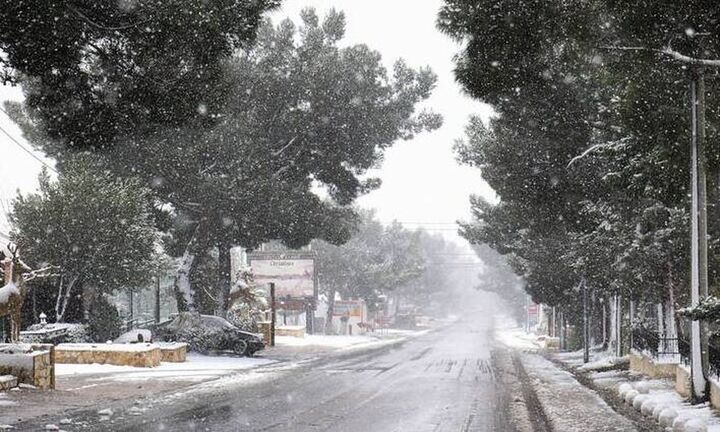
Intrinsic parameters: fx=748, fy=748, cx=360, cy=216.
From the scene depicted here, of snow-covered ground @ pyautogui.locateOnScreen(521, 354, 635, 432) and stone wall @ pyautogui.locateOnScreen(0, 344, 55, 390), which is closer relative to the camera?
snow-covered ground @ pyautogui.locateOnScreen(521, 354, 635, 432)

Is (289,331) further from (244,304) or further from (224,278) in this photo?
(224,278)

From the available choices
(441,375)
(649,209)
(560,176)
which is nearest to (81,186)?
(441,375)

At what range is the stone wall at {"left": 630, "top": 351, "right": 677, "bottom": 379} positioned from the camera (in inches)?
724

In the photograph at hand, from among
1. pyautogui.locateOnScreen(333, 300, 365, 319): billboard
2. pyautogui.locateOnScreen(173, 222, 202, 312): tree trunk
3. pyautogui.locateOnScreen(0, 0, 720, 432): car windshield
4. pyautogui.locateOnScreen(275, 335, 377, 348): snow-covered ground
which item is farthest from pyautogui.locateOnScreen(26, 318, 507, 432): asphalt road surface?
pyautogui.locateOnScreen(333, 300, 365, 319): billboard

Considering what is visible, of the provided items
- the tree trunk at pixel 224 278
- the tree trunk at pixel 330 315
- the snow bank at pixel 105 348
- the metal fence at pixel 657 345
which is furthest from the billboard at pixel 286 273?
the metal fence at pixel 657 345

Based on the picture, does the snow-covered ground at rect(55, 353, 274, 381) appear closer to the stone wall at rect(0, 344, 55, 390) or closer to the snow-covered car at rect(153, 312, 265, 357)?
the snow-covered car at rect(153, 312, 265, 357)

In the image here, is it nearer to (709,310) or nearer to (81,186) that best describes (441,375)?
(709,310)

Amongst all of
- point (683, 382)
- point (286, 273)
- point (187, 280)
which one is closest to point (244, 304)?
point (286, 273)

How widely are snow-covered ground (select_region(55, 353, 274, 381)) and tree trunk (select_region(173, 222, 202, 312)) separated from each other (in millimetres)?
8010

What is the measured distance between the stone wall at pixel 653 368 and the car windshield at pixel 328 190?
0.19 ft

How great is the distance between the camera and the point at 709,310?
9.37m

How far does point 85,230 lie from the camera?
2658 cm

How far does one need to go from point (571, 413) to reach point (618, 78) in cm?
651

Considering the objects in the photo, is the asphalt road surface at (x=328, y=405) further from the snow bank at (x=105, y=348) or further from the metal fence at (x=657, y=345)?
the metal fence at (x=657, y=345)
